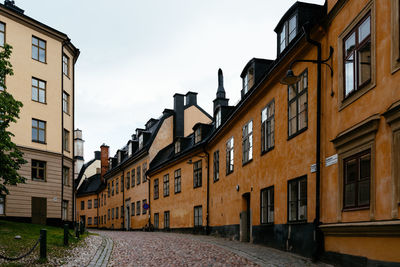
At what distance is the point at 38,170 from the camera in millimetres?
27938

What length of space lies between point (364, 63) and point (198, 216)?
20.1 m

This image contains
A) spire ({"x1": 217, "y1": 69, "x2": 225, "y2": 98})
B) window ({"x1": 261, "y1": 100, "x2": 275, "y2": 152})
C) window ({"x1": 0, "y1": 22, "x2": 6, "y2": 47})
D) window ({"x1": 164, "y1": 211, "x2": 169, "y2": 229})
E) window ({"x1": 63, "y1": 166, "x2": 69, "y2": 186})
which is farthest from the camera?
spire ({"x1": 217, "y1": 69, "x2": 225, "y2": 98})

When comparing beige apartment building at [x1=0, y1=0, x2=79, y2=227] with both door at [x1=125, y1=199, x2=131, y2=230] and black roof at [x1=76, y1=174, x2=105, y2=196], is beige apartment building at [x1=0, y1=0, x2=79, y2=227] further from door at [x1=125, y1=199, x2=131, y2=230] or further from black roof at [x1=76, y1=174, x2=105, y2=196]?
black roof at [x1=76, y1=174, x2=105, y2=196]

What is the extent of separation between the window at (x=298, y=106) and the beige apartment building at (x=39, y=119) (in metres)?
17.7

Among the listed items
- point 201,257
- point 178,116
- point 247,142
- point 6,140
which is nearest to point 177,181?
point 178,116

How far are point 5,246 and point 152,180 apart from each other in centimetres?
2567

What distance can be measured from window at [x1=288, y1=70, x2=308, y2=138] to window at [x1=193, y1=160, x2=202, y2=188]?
14601 millimetres

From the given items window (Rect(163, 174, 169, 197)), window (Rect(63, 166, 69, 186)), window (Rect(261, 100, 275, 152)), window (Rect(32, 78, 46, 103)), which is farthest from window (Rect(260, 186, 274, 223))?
window (Rect(163, 174, 169, 197))

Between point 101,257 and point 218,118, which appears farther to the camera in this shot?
point 218,118

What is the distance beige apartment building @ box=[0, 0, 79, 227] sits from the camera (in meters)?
26.8

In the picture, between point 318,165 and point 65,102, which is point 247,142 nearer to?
point 318,165

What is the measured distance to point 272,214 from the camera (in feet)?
53.1

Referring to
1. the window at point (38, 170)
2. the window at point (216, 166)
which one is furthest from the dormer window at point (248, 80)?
the window at point (38, 170)

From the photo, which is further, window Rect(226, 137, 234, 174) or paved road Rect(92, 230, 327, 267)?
window Rect(226, 137, 234, 174)
